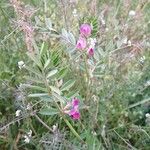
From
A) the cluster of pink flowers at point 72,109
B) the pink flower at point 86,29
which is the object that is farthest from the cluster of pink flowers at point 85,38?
the cluster of pink flowers at point 72,109

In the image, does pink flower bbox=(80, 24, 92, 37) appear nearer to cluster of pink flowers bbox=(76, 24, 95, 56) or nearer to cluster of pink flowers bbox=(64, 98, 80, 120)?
cluster of pink flowers bbox=(76, 24, 95, 56)

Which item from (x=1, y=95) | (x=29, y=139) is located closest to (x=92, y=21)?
(x=29, y=139)

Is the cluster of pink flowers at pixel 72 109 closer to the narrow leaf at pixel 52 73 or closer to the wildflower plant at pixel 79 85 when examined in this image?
the wildflower plant at pixel 79 85

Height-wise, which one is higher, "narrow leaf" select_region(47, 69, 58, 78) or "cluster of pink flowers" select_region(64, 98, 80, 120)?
"narrow leaf" select_region(47, 69, 58, 78)

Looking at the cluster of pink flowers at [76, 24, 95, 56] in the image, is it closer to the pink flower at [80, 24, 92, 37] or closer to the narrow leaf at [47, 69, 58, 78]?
the pink flower at [80, 24, 92, 37]

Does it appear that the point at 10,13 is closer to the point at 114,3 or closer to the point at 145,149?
→ the point at 114,3

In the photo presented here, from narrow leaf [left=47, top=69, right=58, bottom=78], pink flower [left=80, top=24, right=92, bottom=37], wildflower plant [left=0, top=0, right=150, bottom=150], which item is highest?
pink flower [left=80, top=24, right=92, bottom=37]

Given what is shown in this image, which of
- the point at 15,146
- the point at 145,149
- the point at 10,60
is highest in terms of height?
the point at 10,60

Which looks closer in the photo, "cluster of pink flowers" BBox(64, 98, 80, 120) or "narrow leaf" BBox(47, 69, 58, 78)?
"narrow leaf" BBox(47, 69, 58, 78)

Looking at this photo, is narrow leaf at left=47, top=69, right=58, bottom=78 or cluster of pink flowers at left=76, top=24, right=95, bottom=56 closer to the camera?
narrow leaf at left=47, top=69, right=58, bottom=78

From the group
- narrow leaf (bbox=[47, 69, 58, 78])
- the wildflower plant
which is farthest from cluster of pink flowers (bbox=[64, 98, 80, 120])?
narrow leaf (bbox=[47, 69, 58, 78])

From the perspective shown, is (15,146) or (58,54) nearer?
(58,54)
